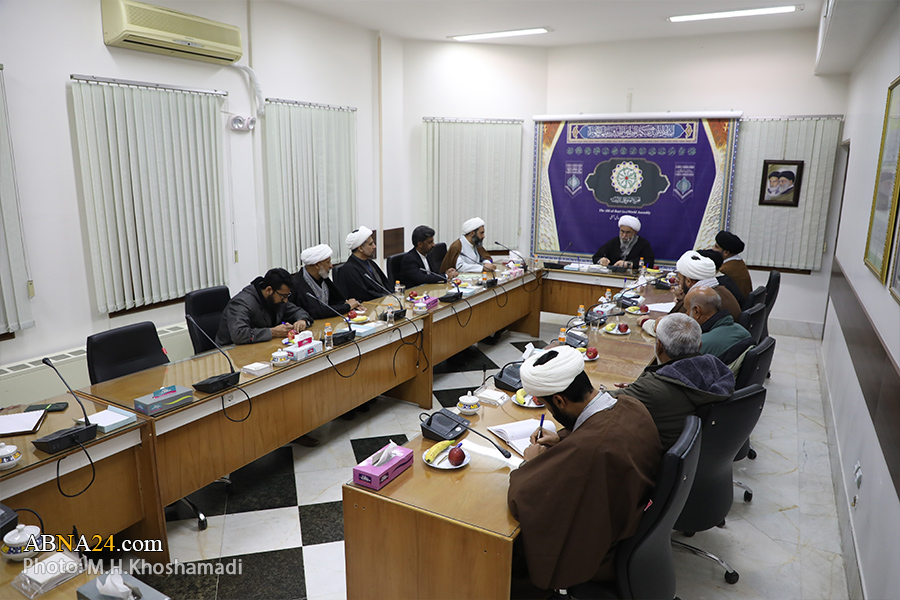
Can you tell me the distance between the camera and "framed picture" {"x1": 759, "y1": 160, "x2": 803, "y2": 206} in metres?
6.22

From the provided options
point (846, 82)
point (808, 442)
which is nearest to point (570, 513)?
point (808, 442)

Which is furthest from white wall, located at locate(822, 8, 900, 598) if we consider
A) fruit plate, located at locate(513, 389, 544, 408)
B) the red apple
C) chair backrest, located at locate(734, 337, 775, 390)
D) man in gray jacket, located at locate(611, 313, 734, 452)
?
the red apple

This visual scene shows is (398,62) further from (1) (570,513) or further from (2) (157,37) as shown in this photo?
(1) (570,513)

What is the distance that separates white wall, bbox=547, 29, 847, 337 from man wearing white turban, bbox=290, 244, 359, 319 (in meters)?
4.32

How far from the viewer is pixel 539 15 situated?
18.7 feet

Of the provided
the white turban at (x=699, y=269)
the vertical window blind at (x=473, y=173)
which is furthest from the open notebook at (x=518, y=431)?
the vertical window blind at (x=473, y=173)

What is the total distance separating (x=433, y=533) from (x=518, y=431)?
665mm

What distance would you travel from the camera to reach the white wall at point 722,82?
6133mm

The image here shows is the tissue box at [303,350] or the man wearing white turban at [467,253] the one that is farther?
the man wearing white turban at [467,253]

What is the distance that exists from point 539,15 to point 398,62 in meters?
1.81

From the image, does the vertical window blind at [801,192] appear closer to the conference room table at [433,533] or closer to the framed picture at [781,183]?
the framed picture at [781,183]

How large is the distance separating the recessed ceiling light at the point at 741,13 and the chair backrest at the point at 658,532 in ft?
16.6

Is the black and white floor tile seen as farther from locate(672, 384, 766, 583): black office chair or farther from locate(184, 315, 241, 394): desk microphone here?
locate(184, 315, 241, 394): desk microphone

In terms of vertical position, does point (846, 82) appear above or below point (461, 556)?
above
